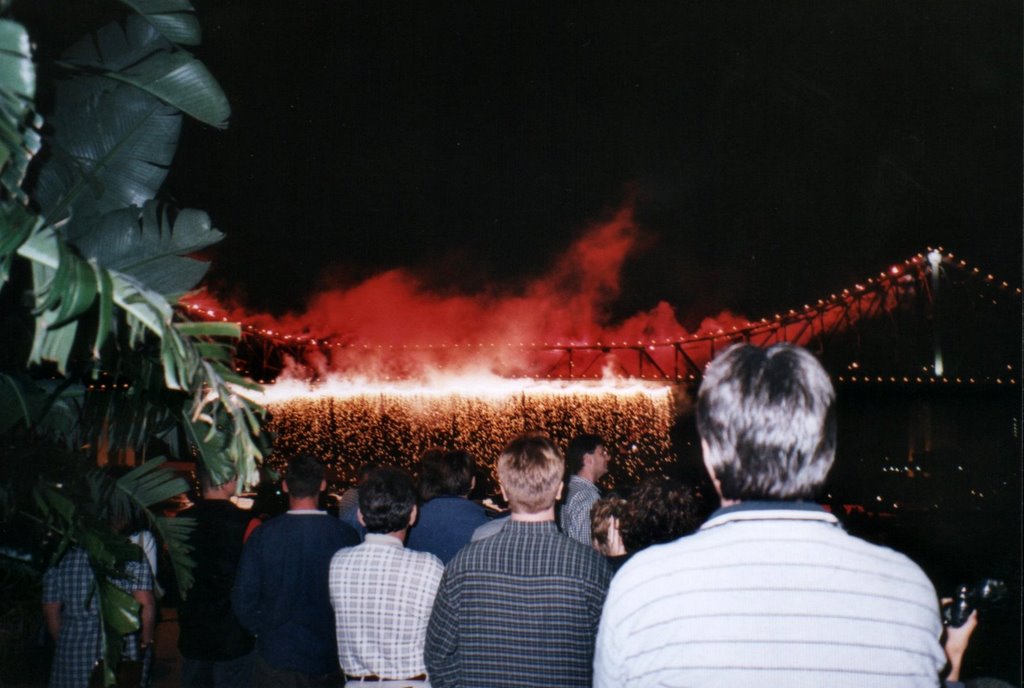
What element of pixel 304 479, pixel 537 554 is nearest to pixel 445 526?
pixel 304 479

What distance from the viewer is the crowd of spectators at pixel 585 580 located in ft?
5.03

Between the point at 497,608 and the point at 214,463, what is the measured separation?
115 centimetres

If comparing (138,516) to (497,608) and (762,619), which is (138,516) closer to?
(497,608)

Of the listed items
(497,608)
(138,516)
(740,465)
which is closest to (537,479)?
(497,608)

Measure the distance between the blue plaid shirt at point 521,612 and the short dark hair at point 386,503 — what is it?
31.5 inches

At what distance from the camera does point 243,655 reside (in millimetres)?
4402

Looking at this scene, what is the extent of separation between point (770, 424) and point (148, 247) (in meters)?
2.18

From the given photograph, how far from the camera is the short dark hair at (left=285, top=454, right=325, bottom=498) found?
4.29m

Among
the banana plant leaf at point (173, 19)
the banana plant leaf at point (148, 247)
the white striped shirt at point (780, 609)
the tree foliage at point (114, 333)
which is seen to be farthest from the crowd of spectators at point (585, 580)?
the banana plant leaf at point (173, 19)

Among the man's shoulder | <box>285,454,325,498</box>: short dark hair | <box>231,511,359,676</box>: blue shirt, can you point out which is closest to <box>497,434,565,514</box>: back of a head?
Answer: the man's shoulder

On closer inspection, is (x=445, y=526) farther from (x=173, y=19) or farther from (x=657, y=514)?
(x=173, y=19)

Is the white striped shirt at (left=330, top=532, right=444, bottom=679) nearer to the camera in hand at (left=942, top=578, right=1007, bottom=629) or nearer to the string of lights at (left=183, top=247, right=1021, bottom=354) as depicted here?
the camera in hand at (left=942, top=578, right=1007, bottom=629)

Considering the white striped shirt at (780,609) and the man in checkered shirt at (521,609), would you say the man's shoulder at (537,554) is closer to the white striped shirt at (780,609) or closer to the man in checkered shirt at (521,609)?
the man in checkered shirt at (521,609)

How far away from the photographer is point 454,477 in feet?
17.0
